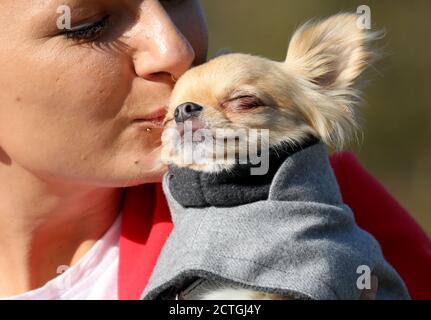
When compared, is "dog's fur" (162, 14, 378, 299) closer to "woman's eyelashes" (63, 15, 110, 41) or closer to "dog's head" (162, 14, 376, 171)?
"dog's head" (162, 14, 376, 171)

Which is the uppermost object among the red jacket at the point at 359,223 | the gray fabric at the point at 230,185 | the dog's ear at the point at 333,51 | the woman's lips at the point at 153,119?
the dog's ear at the point at 333,51

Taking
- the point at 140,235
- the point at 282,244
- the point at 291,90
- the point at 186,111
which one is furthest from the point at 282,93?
the point at 140,235

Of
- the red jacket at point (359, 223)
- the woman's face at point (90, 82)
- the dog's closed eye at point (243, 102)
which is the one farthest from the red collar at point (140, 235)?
the dog's closed eye at point (243, 102)

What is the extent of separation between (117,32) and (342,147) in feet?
2.03

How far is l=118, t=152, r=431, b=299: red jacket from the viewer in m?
2.13

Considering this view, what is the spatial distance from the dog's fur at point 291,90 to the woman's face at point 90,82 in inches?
3.1

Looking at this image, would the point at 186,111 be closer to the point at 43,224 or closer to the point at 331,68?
the point at 331,68

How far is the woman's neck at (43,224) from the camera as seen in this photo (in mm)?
2230

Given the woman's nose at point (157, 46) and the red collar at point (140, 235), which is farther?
the red collar at point (140, 235)

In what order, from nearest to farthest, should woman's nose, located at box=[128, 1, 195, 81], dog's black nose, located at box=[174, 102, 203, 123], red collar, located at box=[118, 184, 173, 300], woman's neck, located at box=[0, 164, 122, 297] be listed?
1. dog's black nose, located at box=[174, 102, 203, 123]
2. woman's nose, located at box=[128, 1, 195, 81]
3. red collar, located at box=[118, 184, 173, 300]
4. woman's neck, located at box=[0, 164, 122, 297]

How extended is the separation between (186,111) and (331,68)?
48 centimetres

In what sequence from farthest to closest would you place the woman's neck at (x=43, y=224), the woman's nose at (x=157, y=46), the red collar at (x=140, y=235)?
1. the woman's neck at (x=43, y=224)
2. the red collar at (x=140, y=235)
3. the woman's nose at (x=157, y=46)

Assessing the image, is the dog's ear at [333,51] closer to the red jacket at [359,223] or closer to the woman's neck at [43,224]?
the red jacket at [359,223]

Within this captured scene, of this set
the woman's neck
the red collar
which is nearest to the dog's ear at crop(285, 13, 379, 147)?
the red collar
